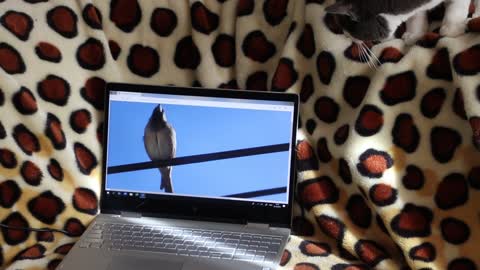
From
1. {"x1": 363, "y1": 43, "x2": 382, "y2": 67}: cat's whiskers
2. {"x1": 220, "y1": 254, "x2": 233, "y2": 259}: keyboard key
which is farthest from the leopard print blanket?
{"x1": 220, "y1": 254, "x2": 233, "y2": 259}: keyboard key

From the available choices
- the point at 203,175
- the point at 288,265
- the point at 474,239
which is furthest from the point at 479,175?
the point at 203,175

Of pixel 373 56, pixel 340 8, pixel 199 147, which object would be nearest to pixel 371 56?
pixel 373 56

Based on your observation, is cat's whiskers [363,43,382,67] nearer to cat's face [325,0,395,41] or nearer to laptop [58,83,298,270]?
cat's face [325,0,395,41]

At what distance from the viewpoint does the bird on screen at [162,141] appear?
1.21 metres

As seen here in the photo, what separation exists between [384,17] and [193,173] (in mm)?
487

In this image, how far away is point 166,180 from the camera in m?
1.21

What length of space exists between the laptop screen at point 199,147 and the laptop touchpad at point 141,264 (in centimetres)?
16

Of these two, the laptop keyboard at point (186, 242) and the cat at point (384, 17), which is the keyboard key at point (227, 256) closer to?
the laptop keyboard at point (186, 242)

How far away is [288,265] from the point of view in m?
1.11

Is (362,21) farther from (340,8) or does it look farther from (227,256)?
(227,256)

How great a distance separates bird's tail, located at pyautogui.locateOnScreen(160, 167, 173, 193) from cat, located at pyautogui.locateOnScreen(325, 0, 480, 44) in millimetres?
454

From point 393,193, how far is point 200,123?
41 cm

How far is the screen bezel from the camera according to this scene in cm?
117

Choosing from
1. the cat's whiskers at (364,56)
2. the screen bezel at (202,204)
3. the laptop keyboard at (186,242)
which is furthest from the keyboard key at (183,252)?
the cat's whiskers at (364,56)
